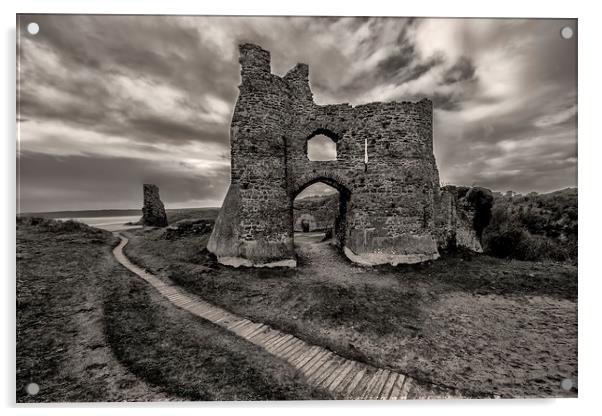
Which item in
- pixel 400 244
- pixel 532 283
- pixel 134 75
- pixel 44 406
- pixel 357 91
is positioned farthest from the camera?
pixel 400 244

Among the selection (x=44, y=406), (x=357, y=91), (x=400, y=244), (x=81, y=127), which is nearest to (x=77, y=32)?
(x=81, y=127)

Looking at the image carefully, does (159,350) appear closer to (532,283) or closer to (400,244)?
(400,244)

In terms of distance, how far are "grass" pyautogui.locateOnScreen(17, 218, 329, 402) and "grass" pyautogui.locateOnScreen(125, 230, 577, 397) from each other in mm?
1312

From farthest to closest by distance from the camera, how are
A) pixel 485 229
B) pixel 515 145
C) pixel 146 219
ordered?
1. pixel 146 219
2. pixel 485 229
3. pixel 515 145

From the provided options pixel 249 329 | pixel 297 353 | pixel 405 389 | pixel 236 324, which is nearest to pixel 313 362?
pixel 297 353

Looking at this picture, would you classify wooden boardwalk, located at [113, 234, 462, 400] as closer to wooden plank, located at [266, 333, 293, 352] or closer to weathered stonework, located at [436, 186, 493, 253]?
wooden plank, located at [266, 333, 293, 352]

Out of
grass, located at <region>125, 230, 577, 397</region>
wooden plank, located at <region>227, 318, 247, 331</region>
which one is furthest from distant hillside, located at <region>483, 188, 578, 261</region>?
wooden plank, located at <region>227, 318, 247, 331</region>

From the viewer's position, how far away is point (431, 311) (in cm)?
683

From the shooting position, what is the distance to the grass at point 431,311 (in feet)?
15.5

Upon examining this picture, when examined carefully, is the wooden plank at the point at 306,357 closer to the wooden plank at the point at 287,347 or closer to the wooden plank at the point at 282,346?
the wooden plank at the point at 287,347

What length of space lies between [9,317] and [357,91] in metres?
10.4

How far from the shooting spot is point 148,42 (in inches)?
235

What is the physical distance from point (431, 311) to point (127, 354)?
24.6 ft

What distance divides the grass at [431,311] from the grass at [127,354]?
131 cm
